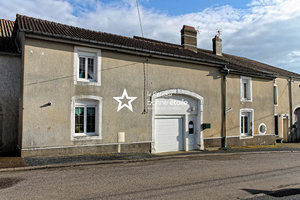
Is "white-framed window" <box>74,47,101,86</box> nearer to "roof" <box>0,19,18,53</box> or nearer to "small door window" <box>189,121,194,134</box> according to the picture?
"roof" <box>0,19,18,53</box>

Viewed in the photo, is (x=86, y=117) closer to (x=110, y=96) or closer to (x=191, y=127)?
(x=110, y=96)

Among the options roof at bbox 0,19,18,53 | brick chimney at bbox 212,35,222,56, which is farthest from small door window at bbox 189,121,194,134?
brick chimney at bbox 212,35,222,56

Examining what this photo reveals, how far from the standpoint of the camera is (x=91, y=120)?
10.4 meters

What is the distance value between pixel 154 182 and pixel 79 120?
495 centimetres

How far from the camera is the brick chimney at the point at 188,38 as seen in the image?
1734 cm

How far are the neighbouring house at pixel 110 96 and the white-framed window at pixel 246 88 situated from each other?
64 millimetres

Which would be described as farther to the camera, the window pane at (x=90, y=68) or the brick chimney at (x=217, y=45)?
the brick chimney at (x=217, y=45)

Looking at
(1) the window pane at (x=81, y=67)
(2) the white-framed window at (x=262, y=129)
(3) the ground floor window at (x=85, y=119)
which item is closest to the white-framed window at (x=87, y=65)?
(1) the window pane at (x=81, y=67)

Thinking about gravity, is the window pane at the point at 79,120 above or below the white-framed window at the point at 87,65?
below

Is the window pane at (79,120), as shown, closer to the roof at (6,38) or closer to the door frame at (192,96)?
the door frame at (192,96)

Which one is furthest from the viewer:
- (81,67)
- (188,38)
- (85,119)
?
(188,38)

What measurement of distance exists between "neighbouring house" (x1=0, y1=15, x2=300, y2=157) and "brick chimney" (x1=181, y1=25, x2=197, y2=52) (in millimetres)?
3763

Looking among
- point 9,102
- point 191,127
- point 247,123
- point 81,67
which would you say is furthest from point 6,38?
point 247,123

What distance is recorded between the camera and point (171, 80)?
12.6m
